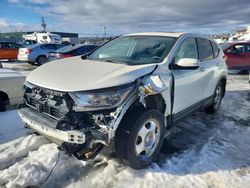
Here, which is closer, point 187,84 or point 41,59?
point 187,84

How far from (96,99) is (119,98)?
0.89 ft

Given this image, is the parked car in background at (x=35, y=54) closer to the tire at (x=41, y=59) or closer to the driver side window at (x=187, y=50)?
the tire at (x=41, y=59)

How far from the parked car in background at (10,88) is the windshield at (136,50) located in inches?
66.3

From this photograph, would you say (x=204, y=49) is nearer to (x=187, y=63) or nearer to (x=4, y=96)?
(x=187, y=63)

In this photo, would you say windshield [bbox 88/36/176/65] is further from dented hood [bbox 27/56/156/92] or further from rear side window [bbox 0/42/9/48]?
rear side window [bbox 0/42/9/48]

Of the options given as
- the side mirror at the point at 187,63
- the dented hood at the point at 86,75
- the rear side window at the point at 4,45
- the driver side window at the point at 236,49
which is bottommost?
the rear side window at the point at 4,45

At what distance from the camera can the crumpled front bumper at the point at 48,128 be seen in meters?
2.93

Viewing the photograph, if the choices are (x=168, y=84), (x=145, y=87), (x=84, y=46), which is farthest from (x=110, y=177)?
(x=84, y=46)

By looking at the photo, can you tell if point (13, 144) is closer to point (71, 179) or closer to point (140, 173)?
point (71, 179)

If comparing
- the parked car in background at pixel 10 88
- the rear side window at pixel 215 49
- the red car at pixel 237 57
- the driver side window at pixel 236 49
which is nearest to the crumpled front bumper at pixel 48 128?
the parked car in background at pixel 10 88

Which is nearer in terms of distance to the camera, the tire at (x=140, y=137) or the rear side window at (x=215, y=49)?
the tire at (x=140, y=137)

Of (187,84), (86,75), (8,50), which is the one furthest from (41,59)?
(86,75)

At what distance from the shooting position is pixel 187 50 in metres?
4.57

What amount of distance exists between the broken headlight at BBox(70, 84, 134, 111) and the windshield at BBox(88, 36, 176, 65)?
2.89 ft
